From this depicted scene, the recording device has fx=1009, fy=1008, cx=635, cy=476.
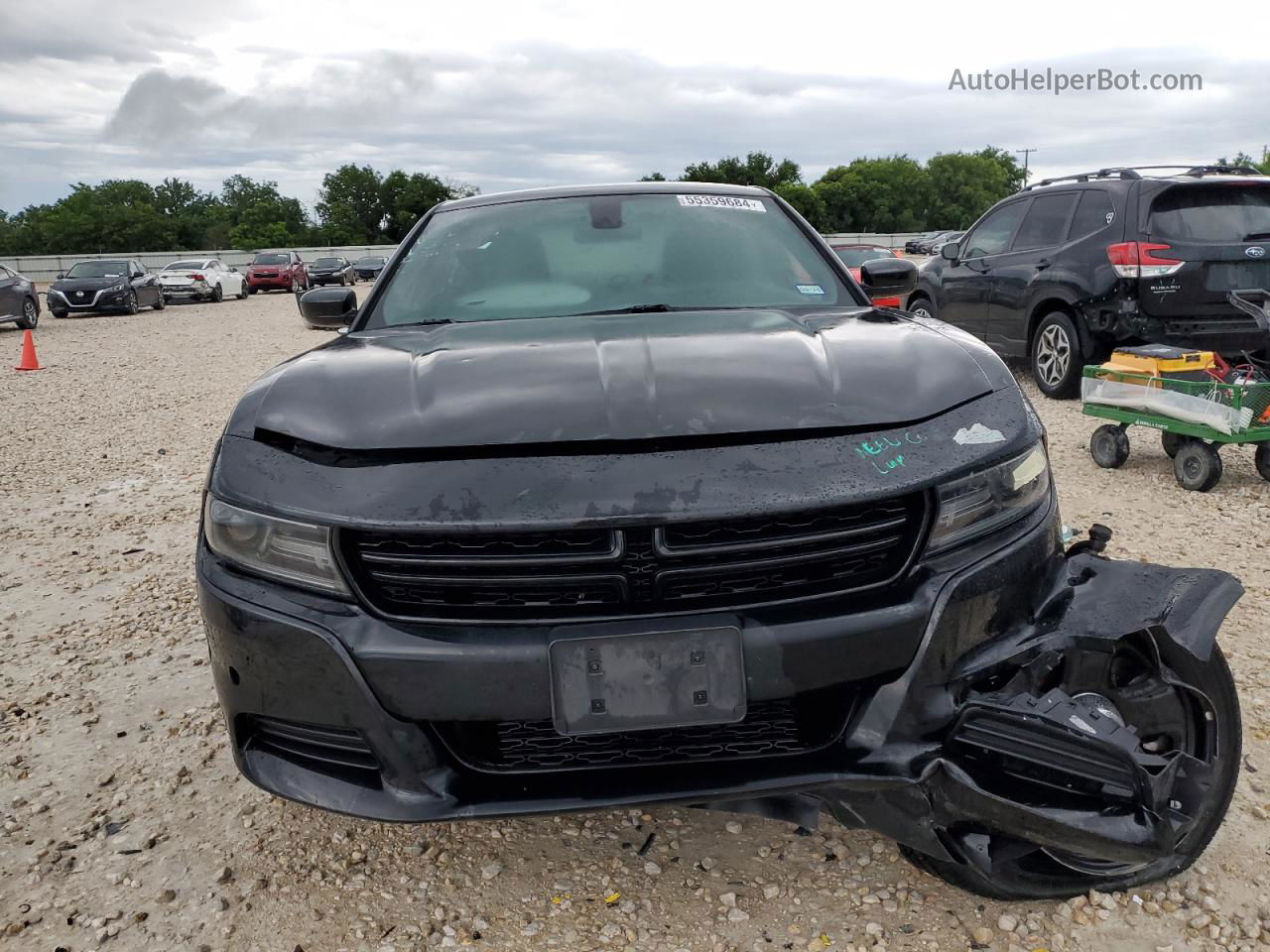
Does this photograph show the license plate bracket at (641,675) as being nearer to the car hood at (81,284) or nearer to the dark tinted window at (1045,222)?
the dark tinted window at (1045,222)

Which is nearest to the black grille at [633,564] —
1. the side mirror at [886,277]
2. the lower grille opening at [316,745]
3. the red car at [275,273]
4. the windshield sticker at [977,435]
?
the windshield sticker at [977,435]

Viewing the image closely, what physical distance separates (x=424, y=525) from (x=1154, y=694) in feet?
4.80

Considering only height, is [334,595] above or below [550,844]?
above

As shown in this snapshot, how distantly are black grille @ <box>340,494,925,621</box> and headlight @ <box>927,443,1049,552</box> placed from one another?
0.05 meters

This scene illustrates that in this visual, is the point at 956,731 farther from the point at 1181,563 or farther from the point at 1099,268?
the point at 1099,268

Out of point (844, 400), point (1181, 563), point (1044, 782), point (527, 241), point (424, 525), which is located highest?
point (527, 241)

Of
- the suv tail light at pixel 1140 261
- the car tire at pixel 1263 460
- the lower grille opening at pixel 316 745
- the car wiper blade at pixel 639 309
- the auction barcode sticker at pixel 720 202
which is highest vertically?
the auction barcode sticker at pixel 720 202

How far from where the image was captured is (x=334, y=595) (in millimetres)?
1862

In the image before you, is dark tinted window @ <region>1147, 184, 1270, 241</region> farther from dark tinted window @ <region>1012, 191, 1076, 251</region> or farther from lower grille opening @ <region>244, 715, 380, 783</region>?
lower grille opening @ <region>244, 715, 380, 783</region>

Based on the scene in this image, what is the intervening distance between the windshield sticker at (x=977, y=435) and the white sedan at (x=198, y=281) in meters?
28.6

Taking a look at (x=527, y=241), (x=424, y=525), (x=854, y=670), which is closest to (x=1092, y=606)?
(x=854, y=670)

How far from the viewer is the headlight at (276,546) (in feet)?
6.09

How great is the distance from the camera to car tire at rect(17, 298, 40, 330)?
61.0ft

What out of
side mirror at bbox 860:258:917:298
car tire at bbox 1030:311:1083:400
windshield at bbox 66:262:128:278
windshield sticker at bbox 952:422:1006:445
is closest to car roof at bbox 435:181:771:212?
side mirror at bbox 860:258:917:298
